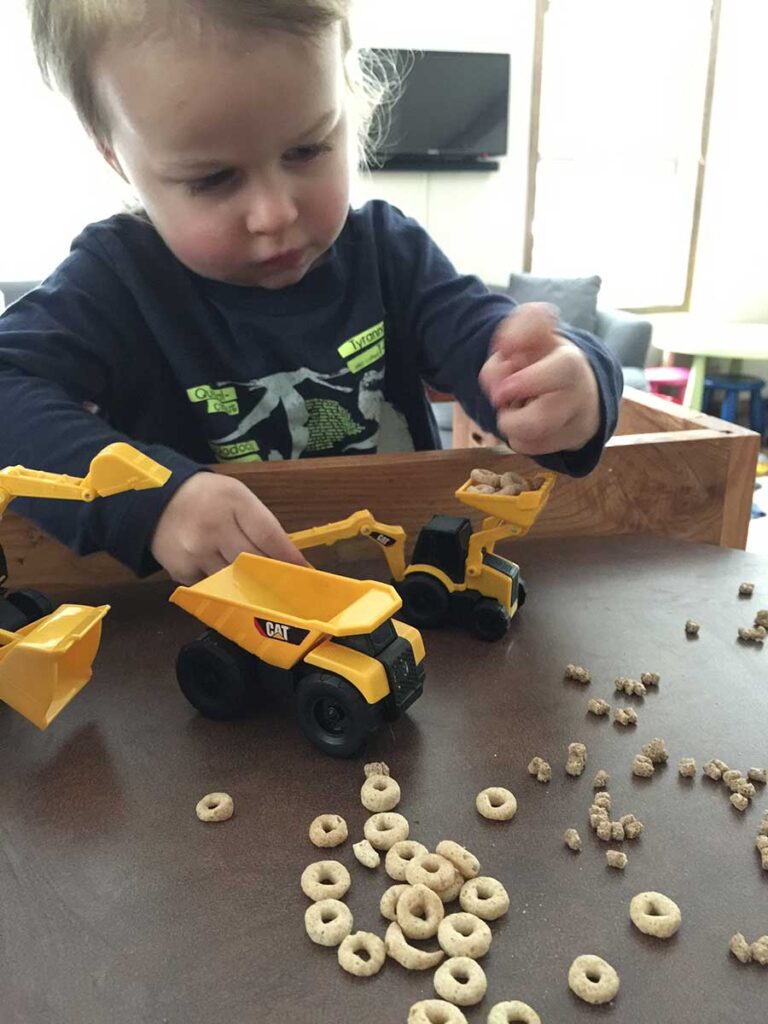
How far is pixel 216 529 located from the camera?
630 millimetres

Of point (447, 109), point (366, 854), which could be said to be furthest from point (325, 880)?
point (447, 109)

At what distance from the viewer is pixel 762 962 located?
0.37 metres

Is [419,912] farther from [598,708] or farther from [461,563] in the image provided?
[461,563]

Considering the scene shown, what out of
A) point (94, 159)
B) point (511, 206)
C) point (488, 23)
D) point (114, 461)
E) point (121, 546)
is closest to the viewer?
point (114, 461)

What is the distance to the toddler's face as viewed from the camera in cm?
62

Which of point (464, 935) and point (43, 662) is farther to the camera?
point (43, 662)

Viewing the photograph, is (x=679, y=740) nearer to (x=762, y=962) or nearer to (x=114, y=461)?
(x=762, y=962)

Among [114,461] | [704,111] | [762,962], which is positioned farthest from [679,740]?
[704,111]

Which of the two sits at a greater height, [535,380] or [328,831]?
[535,380]

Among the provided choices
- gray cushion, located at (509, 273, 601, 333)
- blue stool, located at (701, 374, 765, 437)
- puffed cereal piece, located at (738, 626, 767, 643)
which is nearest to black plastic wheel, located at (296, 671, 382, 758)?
puffed cereal piece, located at (738, 626, 767, 643)

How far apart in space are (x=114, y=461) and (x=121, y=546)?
0.62 ft

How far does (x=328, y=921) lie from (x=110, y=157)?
0.71 meters

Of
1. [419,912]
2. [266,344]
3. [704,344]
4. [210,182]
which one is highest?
[210,182]

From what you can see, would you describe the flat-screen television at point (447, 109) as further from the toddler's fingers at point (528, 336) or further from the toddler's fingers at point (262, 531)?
the toddler's fingers at point (262, 531)
